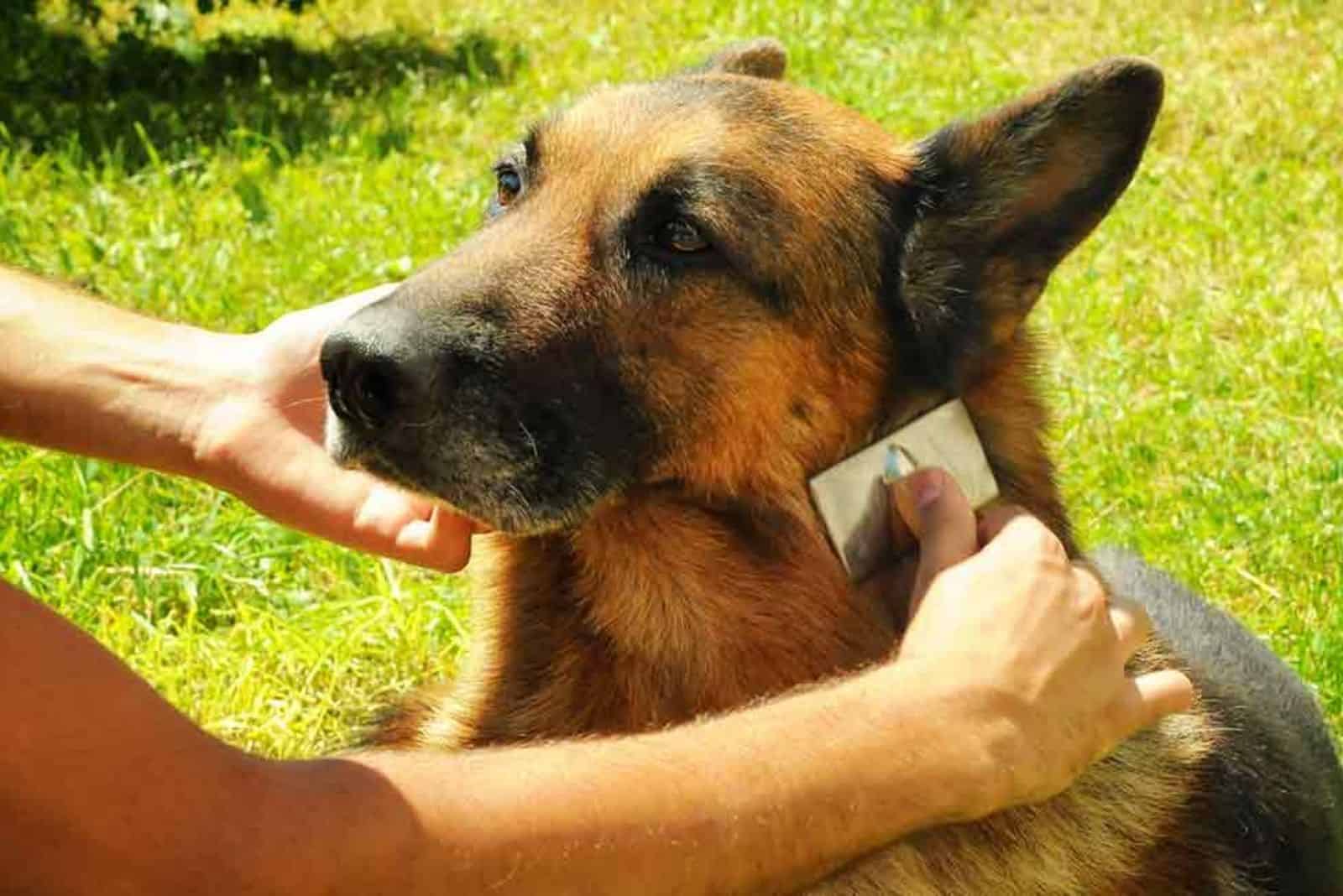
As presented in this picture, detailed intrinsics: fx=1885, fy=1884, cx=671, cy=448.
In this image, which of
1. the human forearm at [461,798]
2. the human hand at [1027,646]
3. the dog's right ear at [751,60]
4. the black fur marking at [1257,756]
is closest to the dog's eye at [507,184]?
the dog's right ear at [751,60]

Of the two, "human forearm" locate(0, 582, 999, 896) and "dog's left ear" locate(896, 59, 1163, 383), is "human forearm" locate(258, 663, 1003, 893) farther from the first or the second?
"dog's left ear" locate(896, 59, 1163, 383)

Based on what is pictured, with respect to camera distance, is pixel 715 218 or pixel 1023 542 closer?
pixel 1023 542

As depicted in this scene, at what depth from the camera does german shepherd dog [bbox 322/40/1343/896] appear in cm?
333

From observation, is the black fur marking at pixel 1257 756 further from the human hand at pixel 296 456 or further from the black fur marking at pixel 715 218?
the human hand at pixel 296 456

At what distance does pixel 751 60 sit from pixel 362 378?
1.52 m

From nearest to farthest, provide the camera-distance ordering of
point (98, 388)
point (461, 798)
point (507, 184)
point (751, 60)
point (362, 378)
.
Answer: point (461, 798)
point (362, 378)
point (507, 184)
point (98, 388)
point (751, 60)

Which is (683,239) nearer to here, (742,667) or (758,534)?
(758,534)

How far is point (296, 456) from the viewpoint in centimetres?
382

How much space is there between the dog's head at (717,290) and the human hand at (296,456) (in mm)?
405

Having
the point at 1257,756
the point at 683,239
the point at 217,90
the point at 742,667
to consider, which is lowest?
the point at 217,90

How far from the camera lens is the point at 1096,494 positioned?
6.08 m

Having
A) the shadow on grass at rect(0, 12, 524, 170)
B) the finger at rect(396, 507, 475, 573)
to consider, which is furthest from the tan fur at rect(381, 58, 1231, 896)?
the shadow on grass at rect(0, 12, 524, 170)

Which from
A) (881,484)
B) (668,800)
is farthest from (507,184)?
(668,800)

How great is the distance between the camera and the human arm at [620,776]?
7.37 ft
